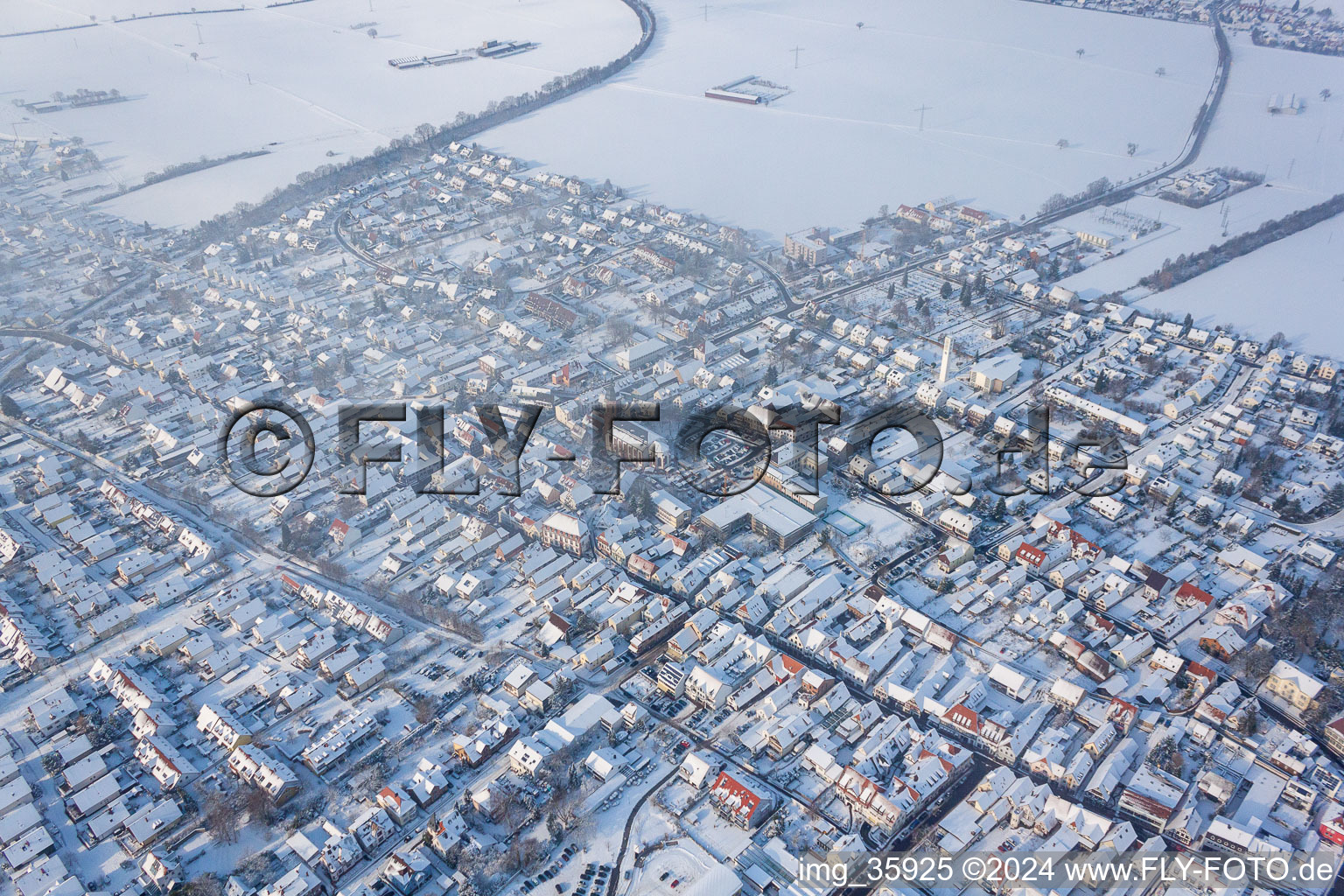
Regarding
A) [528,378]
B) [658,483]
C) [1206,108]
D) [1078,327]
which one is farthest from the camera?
[1206,108]

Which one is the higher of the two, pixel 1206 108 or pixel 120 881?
pixel 1206 108

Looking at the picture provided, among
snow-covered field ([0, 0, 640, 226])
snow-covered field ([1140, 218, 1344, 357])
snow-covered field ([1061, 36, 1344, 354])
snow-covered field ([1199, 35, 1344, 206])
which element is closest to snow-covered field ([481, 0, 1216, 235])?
snow-covered field ([1199, 35, 1344, 206])

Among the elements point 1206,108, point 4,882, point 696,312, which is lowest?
point 4,882

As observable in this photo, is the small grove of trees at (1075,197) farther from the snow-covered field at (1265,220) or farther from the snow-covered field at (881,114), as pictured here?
the snow-covered field at (1265,220)

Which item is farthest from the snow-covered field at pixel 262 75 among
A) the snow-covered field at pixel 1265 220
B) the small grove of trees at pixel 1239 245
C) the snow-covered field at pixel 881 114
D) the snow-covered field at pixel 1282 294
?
the snow-covered field at pixel 1282 294

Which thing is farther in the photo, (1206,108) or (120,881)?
(1206,108)

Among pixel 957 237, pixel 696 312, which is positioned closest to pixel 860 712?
pixel 696 312

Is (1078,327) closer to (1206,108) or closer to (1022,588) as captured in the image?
(1022,588)

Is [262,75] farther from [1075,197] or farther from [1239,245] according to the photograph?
[1239,245]
